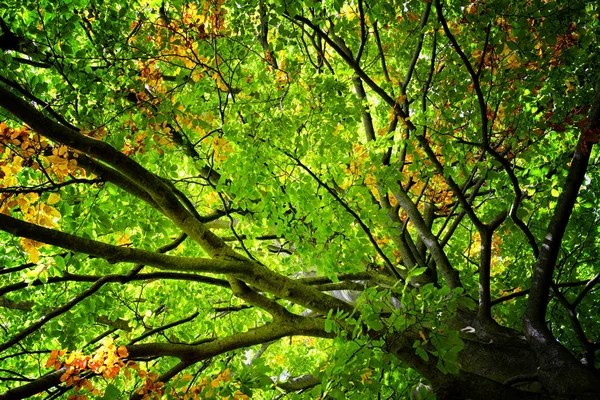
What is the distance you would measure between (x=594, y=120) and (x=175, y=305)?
202 inches

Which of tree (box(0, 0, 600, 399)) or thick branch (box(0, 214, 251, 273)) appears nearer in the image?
thick branch (box(0, 214, 251, 273))

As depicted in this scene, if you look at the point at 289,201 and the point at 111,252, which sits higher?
the point at 289,201

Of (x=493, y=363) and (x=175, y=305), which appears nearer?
(x=493, y=363)

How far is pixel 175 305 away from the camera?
5664mm

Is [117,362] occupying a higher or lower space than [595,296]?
lower

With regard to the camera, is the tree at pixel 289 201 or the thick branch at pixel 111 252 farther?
the tree at pixel 289 201

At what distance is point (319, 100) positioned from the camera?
4.17 m

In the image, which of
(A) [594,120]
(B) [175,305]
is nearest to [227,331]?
(B) [175,305]

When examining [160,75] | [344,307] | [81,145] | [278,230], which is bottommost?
[344,307]

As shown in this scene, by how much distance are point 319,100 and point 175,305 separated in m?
3.43

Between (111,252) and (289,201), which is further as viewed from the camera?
(289,201)

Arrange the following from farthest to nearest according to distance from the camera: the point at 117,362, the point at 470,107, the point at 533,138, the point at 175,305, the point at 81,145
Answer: the point at 175,305 → the point at 470,107 → the point at 533,138 → the point at 117,362 → the point at 81,145

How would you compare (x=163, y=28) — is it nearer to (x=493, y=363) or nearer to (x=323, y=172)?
(x=323, y=172)

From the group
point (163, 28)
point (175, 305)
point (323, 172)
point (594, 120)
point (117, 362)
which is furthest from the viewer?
point (175, 305)
